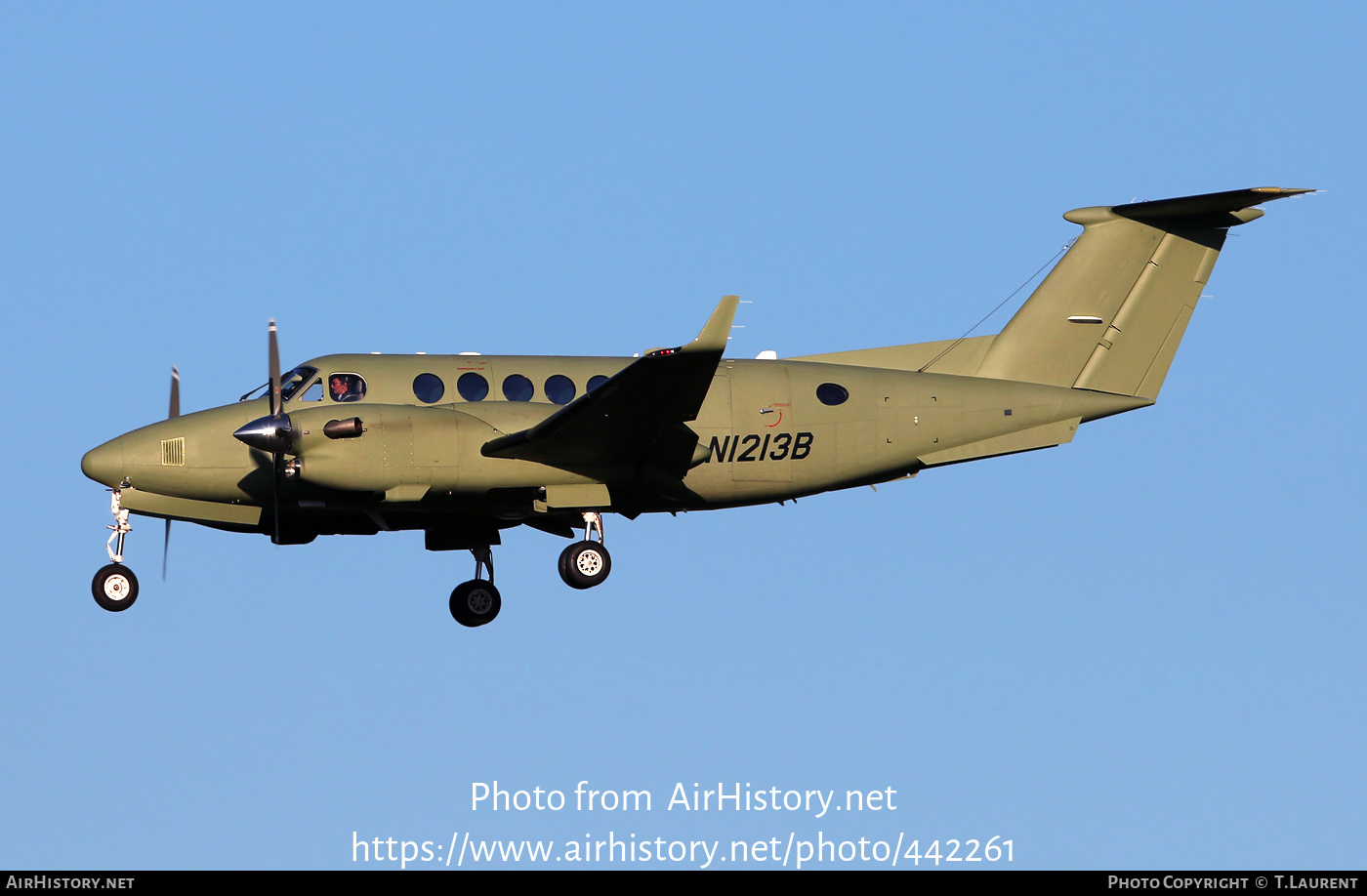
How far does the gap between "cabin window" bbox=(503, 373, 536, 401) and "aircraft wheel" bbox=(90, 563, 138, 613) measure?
520 cm

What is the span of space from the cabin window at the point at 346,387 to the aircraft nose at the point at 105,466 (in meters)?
2.69

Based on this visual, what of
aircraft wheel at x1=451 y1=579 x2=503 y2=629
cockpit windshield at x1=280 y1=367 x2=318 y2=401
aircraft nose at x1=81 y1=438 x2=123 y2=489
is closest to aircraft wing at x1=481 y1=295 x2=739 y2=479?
cockpit windshield at x1=280 y1=367 x2=318 y2=401

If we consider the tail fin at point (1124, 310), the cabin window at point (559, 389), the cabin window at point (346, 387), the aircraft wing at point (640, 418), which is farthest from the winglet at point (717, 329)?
the tail fin at point (1124, 310)

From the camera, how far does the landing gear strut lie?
2473 centimetres

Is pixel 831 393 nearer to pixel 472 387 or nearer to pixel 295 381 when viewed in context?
pixel 472 387

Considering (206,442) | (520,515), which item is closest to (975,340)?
(520,515)

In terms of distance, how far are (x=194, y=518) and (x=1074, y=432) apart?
39.4 ft

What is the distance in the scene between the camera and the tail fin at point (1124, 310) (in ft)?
80.8

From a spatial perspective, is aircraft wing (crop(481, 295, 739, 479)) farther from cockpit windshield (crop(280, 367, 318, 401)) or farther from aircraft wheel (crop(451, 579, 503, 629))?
aircraft wheel (crop(451, 579, 503, 629))

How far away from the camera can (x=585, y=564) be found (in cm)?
2239

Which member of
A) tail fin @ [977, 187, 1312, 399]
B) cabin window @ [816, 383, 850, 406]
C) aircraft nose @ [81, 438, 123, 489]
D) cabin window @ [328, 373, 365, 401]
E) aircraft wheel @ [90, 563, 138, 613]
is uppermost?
tail fin @ [977, 187, 1312, 399]

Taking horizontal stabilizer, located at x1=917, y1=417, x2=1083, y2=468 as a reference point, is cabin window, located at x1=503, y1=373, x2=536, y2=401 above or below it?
above
